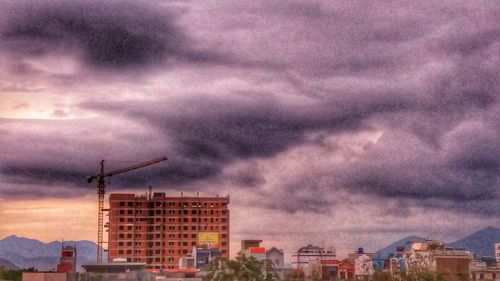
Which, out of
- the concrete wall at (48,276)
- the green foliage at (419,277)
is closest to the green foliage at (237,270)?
the green foliage at (419,277)

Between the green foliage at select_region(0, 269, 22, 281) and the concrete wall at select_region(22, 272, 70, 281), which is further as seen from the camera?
the green foliage at select_region(0, 269, 22, 281)

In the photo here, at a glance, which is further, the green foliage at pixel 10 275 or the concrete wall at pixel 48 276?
the green foliage at pixel 10 275

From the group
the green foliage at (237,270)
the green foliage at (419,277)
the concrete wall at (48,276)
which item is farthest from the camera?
the concrete wall at (48,276)

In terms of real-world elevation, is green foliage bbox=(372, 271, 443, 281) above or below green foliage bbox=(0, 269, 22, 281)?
below

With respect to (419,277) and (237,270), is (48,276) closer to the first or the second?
(237,270)

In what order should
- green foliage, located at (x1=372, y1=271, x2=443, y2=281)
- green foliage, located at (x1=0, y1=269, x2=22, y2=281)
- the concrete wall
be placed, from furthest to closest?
green foliage, located at (x1=0, y1=269, x2=22, y2=281) < the concrete wall < green foliage, located at (x1=372, y1=271, x2=443, y2=281)

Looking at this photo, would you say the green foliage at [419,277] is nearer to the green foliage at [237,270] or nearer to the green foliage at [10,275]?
the green foliage at [237,270]

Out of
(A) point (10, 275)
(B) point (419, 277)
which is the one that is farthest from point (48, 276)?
(B) point (419, 277)

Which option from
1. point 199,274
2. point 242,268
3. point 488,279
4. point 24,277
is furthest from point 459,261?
point 24,277

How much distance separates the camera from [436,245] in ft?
573

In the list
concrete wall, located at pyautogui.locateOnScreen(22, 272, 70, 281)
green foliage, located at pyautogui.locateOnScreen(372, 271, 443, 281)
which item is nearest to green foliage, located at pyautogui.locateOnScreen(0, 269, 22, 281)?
concrete wall, located at pyautogui.locateOnScreen(22, 272, 70, 281)

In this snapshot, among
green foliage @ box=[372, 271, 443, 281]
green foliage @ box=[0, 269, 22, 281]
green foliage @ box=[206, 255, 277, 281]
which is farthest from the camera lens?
green foliage @ box=[0, 269, 22, 281]

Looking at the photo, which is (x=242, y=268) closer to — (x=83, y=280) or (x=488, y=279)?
(x=83, y=280)

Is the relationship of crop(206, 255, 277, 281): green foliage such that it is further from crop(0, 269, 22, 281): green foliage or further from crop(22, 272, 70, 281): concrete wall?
crop(0, 269, 22, 281): green foliage
